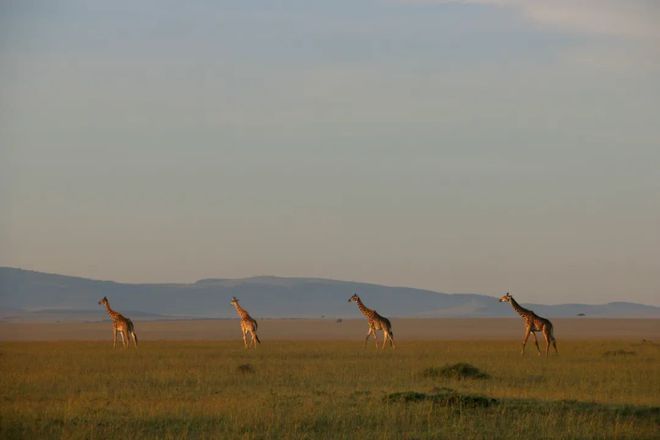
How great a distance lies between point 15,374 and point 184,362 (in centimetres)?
564

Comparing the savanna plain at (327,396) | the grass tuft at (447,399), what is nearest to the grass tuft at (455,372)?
the savanna plain at (327,396)

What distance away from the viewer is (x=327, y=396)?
20.9 m

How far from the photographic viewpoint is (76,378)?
25.7m

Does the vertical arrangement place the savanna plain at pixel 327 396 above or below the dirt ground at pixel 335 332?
below

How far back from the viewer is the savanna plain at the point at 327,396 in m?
17.1

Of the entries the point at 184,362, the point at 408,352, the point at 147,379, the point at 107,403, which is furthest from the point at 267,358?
the point at 107,403

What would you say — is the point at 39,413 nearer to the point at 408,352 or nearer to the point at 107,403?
the point at 107,403

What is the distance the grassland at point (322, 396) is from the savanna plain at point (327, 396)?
0.03 m

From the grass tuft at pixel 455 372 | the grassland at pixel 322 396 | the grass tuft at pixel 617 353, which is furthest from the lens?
the grass tuft at pixel 617 353

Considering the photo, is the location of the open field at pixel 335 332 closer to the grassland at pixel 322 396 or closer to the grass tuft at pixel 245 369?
the grassland at pixel 322 396

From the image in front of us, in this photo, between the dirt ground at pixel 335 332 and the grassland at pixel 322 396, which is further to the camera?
the dirt ground at pixel 335 332

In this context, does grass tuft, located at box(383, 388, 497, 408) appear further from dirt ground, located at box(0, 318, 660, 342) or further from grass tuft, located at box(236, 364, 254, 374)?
dirt ground, located at box(0, 318, 660, 342)

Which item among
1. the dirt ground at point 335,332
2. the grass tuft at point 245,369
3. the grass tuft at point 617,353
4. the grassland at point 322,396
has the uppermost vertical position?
the dirt ground at point 335,332

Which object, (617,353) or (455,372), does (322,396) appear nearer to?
(455,372)
